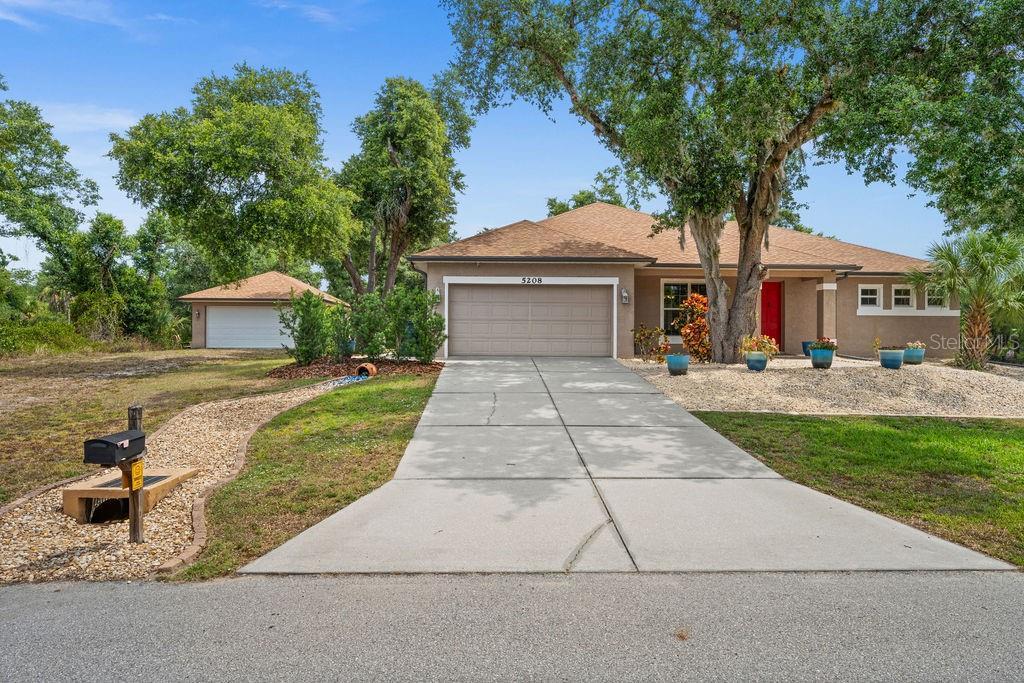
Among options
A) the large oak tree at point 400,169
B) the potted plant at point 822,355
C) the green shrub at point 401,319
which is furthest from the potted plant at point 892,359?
the large oak tree at point 400,169

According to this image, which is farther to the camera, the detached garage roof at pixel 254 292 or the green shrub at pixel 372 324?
the detached garage roof at pixel 254 292

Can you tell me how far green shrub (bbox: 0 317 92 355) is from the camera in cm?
1931

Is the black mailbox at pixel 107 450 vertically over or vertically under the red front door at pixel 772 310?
under

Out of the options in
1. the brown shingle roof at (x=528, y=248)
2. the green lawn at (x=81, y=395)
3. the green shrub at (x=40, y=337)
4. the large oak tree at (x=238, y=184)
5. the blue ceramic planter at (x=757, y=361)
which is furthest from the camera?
the green shrub at (x=40, y=337)

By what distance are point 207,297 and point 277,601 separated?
27.0m

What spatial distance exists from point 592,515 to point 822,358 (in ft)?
32.1

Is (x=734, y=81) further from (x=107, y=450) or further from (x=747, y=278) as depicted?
(x=107, y=450)

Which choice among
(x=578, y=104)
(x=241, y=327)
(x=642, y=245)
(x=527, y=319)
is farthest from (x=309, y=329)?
(x=241, y=327)

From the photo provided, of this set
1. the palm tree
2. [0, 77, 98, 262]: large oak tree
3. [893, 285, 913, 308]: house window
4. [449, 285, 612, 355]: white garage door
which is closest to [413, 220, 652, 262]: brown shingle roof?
[449, 285, 612, 355]: white garage door

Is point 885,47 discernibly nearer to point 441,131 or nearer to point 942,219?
point 942,219

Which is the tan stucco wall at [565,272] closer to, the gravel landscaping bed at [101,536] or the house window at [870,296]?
the house window at [870,296]

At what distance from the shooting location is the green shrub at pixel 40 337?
19312mm

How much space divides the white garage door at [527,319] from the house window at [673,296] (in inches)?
112

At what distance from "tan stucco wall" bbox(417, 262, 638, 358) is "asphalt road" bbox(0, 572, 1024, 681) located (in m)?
12.8
